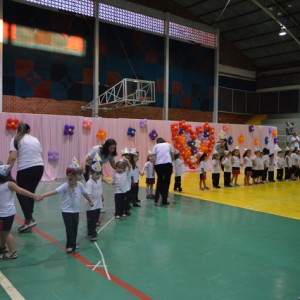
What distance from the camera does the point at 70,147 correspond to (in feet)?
37.3

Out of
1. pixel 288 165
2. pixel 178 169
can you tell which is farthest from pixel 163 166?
pixel 288 165

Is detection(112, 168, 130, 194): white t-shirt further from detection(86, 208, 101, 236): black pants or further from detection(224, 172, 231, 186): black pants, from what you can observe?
detection(224, 172, 231, 186): black pants

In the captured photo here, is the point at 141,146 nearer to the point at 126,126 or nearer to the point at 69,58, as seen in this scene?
the point at 126,126

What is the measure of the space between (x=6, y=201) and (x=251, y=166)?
7.96 m

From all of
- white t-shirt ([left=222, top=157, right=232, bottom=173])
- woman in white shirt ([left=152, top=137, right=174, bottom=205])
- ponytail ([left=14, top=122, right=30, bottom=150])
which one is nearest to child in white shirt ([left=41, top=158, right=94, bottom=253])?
ponytail ([left=14, top=122, right=30, bottom=150])

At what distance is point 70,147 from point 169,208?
5.61 meters

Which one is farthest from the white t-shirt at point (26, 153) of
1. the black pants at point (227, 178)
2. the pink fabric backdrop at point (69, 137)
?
the black pants at point (227, 178)

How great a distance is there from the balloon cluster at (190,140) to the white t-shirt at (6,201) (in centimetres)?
1022

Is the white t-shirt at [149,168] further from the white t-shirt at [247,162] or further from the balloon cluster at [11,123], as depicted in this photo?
the balloon cluster at [11,123]

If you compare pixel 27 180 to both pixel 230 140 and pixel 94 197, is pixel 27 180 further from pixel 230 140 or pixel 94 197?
pixel 230 140

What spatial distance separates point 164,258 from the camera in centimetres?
396

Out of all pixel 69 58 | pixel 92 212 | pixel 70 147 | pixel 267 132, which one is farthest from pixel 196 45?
pixel 92 212

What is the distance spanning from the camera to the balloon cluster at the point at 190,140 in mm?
14023

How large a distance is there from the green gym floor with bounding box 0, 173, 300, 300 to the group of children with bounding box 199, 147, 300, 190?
10.4ft
